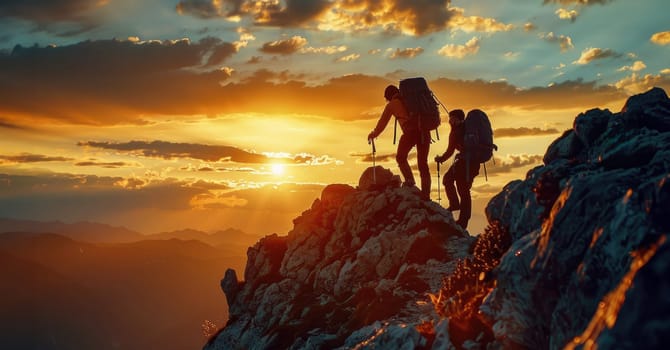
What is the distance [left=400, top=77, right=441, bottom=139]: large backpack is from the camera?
24.5 metres

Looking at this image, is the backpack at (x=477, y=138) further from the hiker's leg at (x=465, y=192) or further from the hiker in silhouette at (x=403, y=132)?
the hiker in silhouette at (x=403, y=132)

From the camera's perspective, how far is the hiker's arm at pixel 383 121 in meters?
24.9

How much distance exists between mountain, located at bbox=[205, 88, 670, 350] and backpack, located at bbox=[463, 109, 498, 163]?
448cm

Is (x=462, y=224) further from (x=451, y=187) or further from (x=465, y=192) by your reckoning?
(x=465, y=192)

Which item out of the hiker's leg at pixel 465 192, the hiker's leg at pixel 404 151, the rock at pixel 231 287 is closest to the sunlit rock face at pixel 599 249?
the hiker's leg at pixel 465 192

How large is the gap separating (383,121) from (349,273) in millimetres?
8008

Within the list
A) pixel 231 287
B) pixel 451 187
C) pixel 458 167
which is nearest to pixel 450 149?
pixel 458 167

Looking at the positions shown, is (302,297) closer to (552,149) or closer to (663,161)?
(552,149)

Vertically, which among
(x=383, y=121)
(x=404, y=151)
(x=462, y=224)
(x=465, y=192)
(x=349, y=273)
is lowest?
(x=349, y=273)

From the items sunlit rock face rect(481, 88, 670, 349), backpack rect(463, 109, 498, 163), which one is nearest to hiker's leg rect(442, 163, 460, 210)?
backpack rect(463, 109, 498, 163)

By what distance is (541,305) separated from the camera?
9.52m

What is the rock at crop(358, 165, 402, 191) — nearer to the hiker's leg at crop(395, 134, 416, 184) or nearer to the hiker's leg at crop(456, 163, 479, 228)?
the hiker's leg at crop(395, 134, 416, 184)

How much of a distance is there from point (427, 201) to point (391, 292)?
8.31 meters

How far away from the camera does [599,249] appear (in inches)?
314
